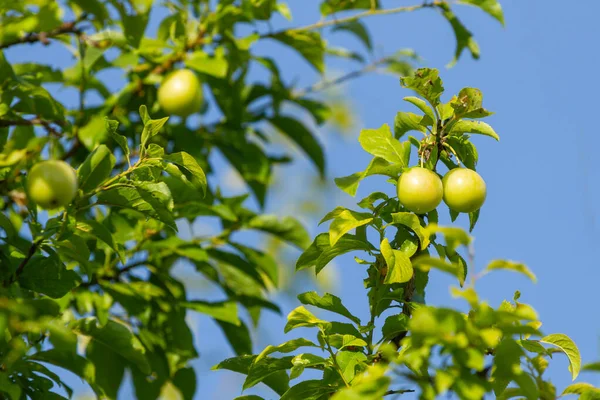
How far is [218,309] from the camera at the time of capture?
8.98 ft

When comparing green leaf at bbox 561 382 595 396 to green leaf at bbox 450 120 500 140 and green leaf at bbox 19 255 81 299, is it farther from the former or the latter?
green leaf at bbox 19 255 81 299

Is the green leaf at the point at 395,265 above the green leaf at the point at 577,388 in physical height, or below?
above

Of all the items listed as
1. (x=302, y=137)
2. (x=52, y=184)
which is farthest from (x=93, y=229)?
(x=302, y=137)

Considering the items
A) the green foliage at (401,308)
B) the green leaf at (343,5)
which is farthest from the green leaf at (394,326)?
the green leaf at (343,5)

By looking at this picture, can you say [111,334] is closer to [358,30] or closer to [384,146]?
[384,146]

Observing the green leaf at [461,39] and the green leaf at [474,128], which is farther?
the green leaf at [461,39]

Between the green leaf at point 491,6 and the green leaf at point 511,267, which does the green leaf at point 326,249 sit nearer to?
the green leaf at point 511,267

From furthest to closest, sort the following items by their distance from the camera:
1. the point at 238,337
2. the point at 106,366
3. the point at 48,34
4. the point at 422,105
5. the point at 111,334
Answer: the point at 238,337 < the point at 48,34 < the point at 106,366 < the point at 111,334 < the point at 422,105

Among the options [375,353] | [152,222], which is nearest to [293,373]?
[375,353]

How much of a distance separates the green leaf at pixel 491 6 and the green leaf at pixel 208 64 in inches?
39.7

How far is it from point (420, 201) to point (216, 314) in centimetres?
126

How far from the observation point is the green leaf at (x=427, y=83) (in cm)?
164

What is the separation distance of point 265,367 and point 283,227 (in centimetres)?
136

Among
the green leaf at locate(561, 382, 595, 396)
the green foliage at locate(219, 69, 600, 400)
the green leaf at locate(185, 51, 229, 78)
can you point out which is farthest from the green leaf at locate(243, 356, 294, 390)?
the green leaf at locate(185, 51, 229, 78)
